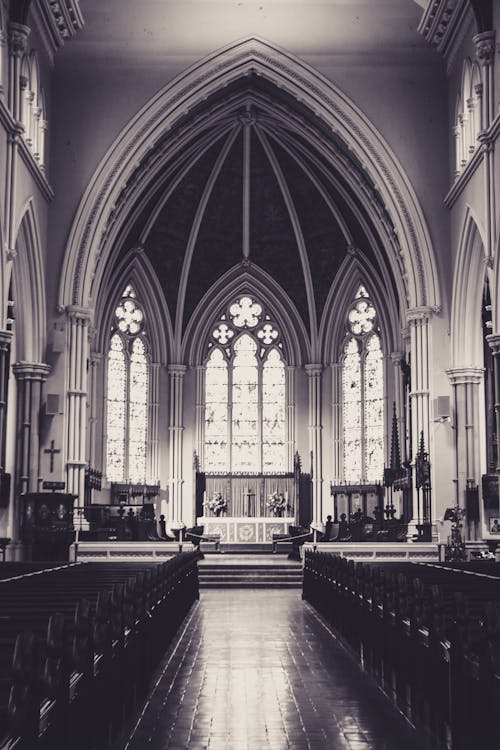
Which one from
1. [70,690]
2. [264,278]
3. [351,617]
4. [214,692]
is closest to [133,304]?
[264,278]

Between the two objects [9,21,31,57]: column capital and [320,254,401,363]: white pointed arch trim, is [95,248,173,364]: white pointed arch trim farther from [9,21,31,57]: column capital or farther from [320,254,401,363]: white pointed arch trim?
[9,21,31,57]: column capital

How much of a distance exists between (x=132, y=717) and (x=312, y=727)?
1335mm

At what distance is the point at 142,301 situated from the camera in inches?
1331

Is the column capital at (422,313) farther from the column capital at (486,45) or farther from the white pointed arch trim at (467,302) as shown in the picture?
the column capital at (486,45)

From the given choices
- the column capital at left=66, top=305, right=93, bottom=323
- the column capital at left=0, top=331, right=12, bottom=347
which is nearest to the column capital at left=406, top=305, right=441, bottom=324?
the column capital at left=66, top=305, right=93, bottom=323

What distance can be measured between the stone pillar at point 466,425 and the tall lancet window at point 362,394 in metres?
8.53

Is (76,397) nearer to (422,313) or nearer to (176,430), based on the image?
(422,313)

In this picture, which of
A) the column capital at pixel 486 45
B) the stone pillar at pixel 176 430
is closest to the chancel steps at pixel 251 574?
the stone pillar at pixel 176 430

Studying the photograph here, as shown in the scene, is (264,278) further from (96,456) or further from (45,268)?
(45,268)

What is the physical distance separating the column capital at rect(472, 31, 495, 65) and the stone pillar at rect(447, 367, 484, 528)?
7142 mm

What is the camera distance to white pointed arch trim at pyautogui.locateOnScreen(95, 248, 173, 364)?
32.2 meters

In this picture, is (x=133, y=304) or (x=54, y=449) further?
(x=133, y=304)

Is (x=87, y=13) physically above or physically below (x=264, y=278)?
above

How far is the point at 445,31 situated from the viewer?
24016 millimetres
